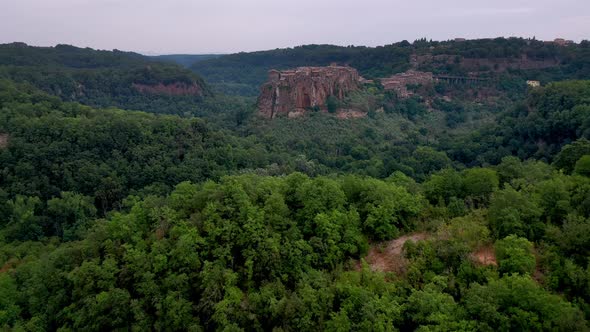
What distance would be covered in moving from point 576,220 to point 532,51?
3969 inches

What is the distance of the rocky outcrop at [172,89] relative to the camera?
373ft

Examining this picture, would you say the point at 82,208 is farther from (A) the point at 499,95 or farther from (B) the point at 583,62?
(B) the point at 583,62

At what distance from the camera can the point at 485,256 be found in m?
19.7

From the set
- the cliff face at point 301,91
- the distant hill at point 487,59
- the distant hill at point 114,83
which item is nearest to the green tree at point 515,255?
the cliff face at point 301,91

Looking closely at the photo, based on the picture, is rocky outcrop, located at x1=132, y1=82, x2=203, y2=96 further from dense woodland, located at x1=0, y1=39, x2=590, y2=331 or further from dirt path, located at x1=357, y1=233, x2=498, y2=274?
dirt path, located at x1=357, y1=233, x2=498, y2=274

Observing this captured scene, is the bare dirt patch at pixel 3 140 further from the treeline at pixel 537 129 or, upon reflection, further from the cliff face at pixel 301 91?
the treeline at pixel 537 129

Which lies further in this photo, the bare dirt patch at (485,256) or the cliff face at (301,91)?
the cliff face at (301,91)

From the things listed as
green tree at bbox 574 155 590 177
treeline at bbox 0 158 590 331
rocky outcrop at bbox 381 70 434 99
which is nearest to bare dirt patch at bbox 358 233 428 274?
treeline at bbox 0 158 590 331

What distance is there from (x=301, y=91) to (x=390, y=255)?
5683 cm

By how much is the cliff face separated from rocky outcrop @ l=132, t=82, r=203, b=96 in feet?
142

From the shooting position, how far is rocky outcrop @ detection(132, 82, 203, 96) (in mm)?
113819

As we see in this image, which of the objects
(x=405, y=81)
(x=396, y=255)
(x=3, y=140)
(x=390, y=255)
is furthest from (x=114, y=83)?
(x=396, y=255)

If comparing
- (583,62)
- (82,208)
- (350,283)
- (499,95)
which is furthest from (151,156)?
(583,62)

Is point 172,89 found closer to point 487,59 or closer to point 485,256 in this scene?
point 487,59
